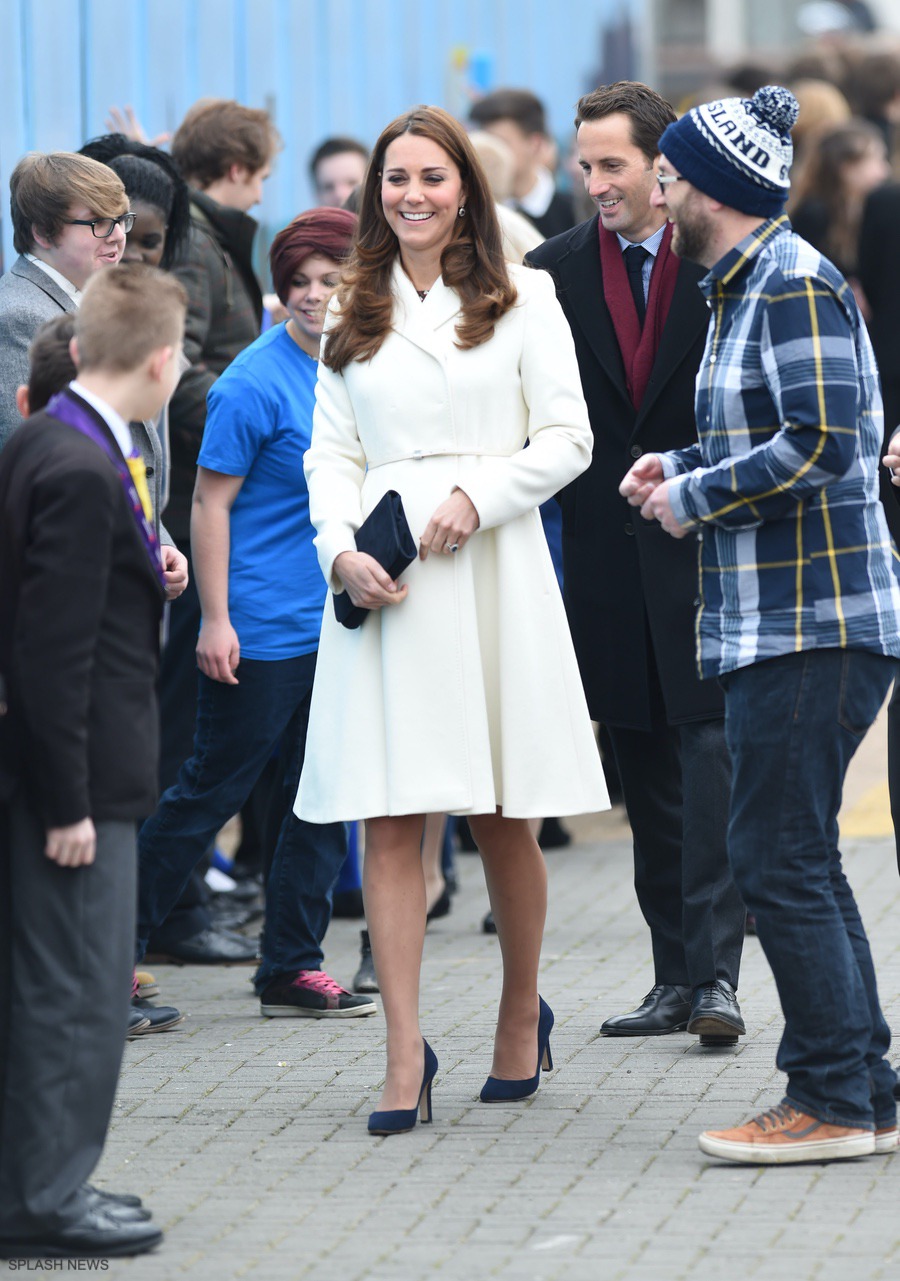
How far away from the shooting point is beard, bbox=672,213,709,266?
4.26 meters

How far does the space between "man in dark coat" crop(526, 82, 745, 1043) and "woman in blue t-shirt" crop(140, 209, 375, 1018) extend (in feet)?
2.30

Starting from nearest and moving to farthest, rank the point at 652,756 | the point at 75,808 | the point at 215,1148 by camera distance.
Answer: the point at 75,808, the point at 215,1148, the point at 652,756

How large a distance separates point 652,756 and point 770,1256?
2017 mm

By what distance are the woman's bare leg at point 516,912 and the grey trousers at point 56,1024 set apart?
1.16 metres

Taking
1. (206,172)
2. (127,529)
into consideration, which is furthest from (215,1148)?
(206,172)

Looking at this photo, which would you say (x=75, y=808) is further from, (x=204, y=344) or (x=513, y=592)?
(x=204, y=344)

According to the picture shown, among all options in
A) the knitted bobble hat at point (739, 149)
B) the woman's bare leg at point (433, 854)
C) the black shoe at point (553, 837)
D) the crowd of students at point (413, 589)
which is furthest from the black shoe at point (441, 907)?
the knitted bobble hat at point (739, 149)

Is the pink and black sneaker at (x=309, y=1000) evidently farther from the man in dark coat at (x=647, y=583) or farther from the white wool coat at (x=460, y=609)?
the white wool coat at (x=460, y=609)

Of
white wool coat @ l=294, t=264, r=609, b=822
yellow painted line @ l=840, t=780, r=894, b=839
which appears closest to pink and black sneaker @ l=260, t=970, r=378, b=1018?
white wool coat @ l=294, t=264, r=609, b=822

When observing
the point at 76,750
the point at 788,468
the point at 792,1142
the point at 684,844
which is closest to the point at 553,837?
the point at 684,844

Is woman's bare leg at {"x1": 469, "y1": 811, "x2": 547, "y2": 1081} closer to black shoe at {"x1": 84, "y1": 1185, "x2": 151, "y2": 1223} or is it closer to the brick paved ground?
the brick paved ground

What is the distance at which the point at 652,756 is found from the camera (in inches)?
223

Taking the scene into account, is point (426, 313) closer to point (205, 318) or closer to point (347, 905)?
point (205, 318)

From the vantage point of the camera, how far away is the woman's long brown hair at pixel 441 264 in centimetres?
466
